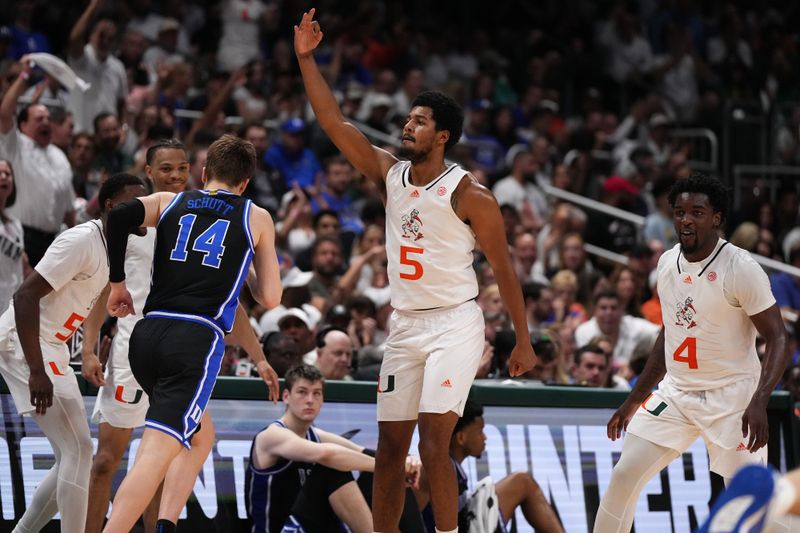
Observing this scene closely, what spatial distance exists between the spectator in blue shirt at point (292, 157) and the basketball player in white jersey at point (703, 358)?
23.6 feet

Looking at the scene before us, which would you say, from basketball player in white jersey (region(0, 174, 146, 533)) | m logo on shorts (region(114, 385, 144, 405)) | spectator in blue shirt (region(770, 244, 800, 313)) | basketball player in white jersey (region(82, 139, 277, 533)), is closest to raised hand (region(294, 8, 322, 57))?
basketball player in white jersey (region(82, 139, 277, 533))

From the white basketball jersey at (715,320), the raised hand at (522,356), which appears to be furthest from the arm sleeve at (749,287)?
the raised hand at (522,356)

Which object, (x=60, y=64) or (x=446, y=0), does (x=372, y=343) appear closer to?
(x=60, y=64)

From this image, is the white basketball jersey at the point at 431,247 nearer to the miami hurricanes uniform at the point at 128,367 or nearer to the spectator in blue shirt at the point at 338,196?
the miami hurricanes uniform at the point at 128,367

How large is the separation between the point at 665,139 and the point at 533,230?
15.5 ft

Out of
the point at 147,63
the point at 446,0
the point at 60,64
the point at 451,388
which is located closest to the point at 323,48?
the point at 147,63

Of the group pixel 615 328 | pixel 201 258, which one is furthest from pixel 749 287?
pixel 615 328

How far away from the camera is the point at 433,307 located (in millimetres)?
6719

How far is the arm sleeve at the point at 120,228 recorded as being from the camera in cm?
624

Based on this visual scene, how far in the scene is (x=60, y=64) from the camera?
10586 millimetres

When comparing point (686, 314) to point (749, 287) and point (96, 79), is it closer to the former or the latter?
point (749, 287)

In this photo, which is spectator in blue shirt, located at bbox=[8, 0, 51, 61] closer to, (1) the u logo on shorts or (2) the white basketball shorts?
(2) the white basketball shorts

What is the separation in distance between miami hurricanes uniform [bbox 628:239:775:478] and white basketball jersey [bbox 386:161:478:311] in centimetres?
128

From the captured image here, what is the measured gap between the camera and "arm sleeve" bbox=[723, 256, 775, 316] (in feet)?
22.8
